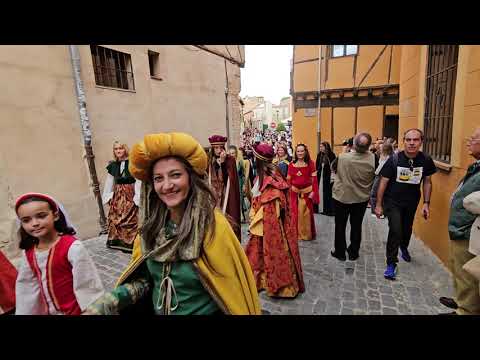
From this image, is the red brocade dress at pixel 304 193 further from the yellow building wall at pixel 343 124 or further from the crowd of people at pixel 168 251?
the yellow building wall at pixel 343 124

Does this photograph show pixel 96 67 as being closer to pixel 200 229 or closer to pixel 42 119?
pixel 42 119

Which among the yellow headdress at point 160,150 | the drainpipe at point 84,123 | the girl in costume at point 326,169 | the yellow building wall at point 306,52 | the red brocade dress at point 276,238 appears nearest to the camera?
the yellow headdress at point 160,150

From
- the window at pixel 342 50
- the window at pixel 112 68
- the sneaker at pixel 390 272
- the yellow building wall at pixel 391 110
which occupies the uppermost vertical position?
the window at pixel 342 50

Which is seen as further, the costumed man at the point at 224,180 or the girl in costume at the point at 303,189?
the girl in costume at the point at 303,189

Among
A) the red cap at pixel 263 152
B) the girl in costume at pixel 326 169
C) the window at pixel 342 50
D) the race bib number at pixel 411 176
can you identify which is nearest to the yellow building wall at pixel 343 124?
the window at pixel 342 50

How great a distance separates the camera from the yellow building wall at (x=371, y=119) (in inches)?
454

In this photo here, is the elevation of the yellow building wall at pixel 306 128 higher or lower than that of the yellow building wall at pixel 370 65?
lower

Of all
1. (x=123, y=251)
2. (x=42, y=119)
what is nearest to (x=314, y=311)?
(x=123, y=251)

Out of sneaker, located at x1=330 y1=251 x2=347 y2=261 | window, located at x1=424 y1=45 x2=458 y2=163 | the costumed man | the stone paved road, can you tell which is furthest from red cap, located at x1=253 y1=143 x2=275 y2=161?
window, located at x1=424 y1=45 x2=458 y2=163

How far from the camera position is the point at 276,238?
3383 millimetres

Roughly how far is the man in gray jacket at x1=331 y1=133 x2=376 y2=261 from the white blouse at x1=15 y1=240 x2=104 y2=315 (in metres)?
3.64

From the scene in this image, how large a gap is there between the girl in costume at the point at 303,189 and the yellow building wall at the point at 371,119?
305 inches

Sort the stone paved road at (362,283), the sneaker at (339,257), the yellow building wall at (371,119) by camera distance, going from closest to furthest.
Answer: the stone paved road at (362,283) < the sneaker at (339,257) < the yellow building wall at (371,119)

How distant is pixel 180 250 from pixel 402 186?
345 centimetres
